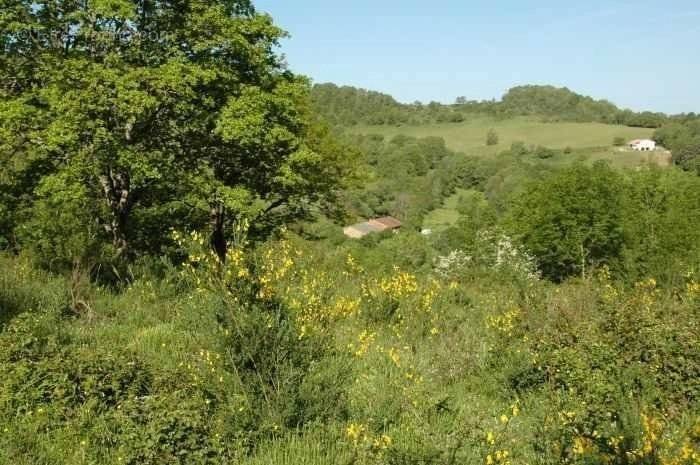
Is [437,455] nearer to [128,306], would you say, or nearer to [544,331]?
[544,331]

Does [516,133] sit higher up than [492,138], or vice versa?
[516,133]

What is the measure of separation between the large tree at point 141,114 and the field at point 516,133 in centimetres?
14165

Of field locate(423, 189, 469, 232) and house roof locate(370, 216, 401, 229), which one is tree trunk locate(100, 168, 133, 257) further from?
house roof locate(370, 216, 401, 229)

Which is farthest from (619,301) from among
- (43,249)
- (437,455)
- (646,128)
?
(646,128)

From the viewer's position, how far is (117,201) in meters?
15.7

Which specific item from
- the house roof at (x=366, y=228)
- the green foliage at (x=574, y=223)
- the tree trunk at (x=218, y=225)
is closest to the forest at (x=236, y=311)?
the tree trunk at (x=218, y=225)

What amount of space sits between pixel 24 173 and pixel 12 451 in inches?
486

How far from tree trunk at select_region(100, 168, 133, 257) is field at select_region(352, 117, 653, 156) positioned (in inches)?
5690

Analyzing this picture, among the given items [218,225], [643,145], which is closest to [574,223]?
[218,225]

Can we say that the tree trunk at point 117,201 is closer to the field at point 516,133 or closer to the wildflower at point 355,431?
the wildflower at point 355,431

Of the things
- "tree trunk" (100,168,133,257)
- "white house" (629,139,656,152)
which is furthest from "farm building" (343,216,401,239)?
"tree trunk" (100,168,133,257)

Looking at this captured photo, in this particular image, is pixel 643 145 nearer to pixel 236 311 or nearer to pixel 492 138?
pixel 492 138

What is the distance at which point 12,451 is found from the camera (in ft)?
14.8

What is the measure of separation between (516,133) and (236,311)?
175232 millimetres
